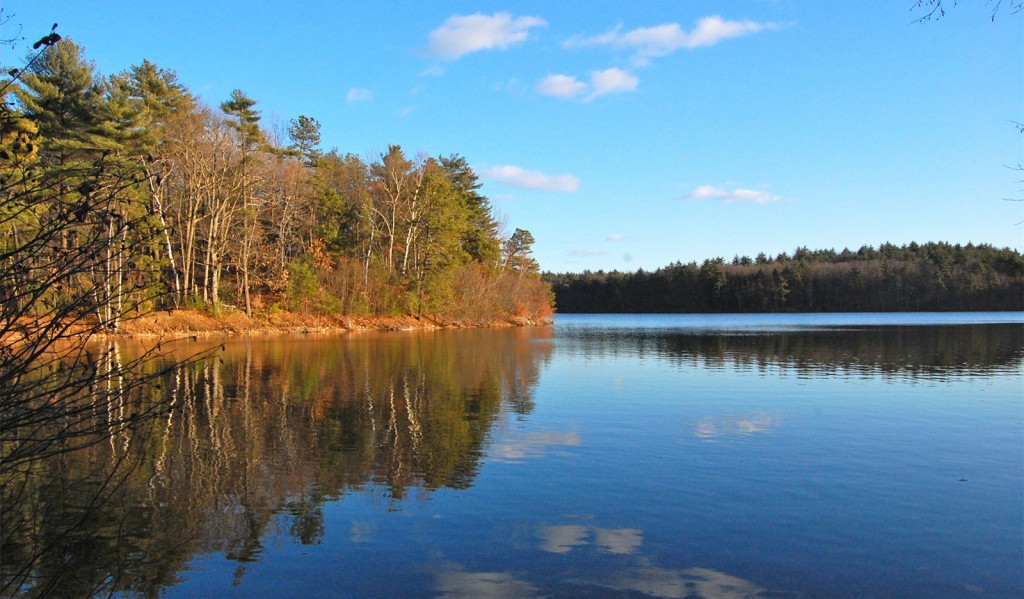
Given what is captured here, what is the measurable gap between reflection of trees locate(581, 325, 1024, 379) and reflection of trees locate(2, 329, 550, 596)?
12.0 m

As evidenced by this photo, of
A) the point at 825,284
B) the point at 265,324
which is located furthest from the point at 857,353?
the point at 825,284

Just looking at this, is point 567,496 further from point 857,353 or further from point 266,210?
point 266,210

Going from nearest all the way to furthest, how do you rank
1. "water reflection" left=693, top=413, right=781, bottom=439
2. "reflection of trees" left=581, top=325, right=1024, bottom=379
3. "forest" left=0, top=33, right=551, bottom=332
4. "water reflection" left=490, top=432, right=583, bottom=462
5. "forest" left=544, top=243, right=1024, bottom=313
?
1. "water reflection" left=490, top=432, right=583, bottom=462
2. "water reflection" left=693, top=413, right=781, bottom=439
3. "reflection of trees" left=581, top=325, right=1024, bottom=379
4. "forest" left=0, top=33, right=551, bottom=332
5. "forest" left=544, top=243, right=1024, bottom=313

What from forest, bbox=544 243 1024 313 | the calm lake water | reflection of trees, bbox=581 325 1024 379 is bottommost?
the calm lake water

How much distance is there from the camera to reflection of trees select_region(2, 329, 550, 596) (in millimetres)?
7418

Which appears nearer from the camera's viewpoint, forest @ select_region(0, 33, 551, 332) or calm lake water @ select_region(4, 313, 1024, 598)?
calm lake water @ select_region(4, 313, 1024, 598)

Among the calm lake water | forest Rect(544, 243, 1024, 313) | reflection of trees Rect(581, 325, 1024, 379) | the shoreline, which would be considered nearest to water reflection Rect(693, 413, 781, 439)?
the calm lake water

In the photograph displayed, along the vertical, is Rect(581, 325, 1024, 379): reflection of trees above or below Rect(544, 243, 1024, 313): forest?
below

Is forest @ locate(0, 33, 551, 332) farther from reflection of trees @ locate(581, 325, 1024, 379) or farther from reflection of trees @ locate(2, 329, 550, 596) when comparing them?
reflection of trees @ locate(581, 325, 1024, 379)

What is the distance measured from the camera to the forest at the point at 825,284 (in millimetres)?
117438

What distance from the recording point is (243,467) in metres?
10.9

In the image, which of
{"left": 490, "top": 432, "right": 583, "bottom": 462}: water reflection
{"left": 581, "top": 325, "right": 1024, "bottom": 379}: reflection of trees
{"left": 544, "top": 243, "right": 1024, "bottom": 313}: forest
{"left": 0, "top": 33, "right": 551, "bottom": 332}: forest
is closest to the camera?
{"left": 490, "top": 432, "right": 583, "bottom": 462}: water reflection

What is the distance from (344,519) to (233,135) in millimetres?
44279

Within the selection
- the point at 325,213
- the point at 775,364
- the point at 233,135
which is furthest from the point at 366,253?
the point at 775,364
